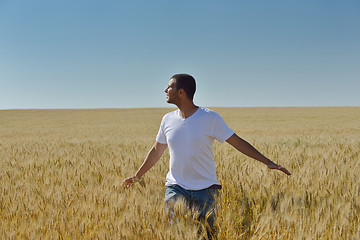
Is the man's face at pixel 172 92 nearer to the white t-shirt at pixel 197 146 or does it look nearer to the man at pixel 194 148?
the man at pixel 194 148

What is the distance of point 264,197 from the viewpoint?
2.69 m

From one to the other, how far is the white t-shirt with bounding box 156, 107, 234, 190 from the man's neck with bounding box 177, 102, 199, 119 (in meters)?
0.05

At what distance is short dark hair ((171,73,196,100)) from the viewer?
7.87 ft

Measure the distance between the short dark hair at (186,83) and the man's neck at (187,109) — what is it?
0.08 m

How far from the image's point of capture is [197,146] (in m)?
2.42

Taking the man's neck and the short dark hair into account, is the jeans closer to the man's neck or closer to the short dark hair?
the man's neck

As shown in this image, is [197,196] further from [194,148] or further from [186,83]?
[186,83]

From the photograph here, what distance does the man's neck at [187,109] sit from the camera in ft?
8.21

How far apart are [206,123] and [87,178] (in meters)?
1.86

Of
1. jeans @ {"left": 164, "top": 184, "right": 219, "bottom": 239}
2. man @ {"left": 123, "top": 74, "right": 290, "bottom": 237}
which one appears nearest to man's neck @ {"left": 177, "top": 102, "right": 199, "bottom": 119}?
man @ {"left": 123, "top": 74, "right": 290, "bottom": 237}

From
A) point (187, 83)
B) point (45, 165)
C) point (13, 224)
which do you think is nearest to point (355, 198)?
point (187, 83)

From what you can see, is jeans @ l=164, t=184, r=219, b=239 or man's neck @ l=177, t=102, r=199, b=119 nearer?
jeans @ l=164, t=184, r=219, b=239

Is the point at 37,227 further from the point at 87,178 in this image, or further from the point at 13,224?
the point at 87,178

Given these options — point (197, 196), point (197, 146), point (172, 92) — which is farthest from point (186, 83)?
point (197, 196)
